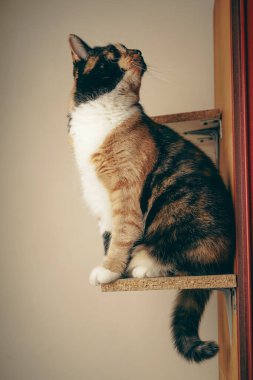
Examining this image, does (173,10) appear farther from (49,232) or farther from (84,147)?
(49,232)

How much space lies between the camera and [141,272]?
1166 mm

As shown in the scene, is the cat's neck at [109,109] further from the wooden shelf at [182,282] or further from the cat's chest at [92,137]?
the wooden shelf at [182,282]

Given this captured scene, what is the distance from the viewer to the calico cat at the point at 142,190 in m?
1.17

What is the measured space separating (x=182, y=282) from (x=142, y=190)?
28cm

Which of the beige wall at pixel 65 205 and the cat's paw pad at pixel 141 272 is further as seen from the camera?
the beige wall at pixel 65 205

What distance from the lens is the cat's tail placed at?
1066 millimetres

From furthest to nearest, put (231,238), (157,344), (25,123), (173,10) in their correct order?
(25,123) → (173,10) → (157,344) → (231,238)

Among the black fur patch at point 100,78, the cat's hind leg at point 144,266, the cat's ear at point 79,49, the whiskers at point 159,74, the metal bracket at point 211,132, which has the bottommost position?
the cat's hind leg at point 144,266

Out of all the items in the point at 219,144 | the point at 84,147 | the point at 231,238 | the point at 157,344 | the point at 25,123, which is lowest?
the point at 157,344

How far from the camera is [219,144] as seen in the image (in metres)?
1.61

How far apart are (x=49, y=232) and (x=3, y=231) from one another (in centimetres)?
22

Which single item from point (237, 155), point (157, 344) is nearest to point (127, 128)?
point (237, 155)

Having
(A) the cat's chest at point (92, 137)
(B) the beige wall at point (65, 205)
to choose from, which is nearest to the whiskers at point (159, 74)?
(B) the beige wall at point (65, 205)

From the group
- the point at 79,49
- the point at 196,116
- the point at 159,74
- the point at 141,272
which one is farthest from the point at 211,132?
the point at 141,272
